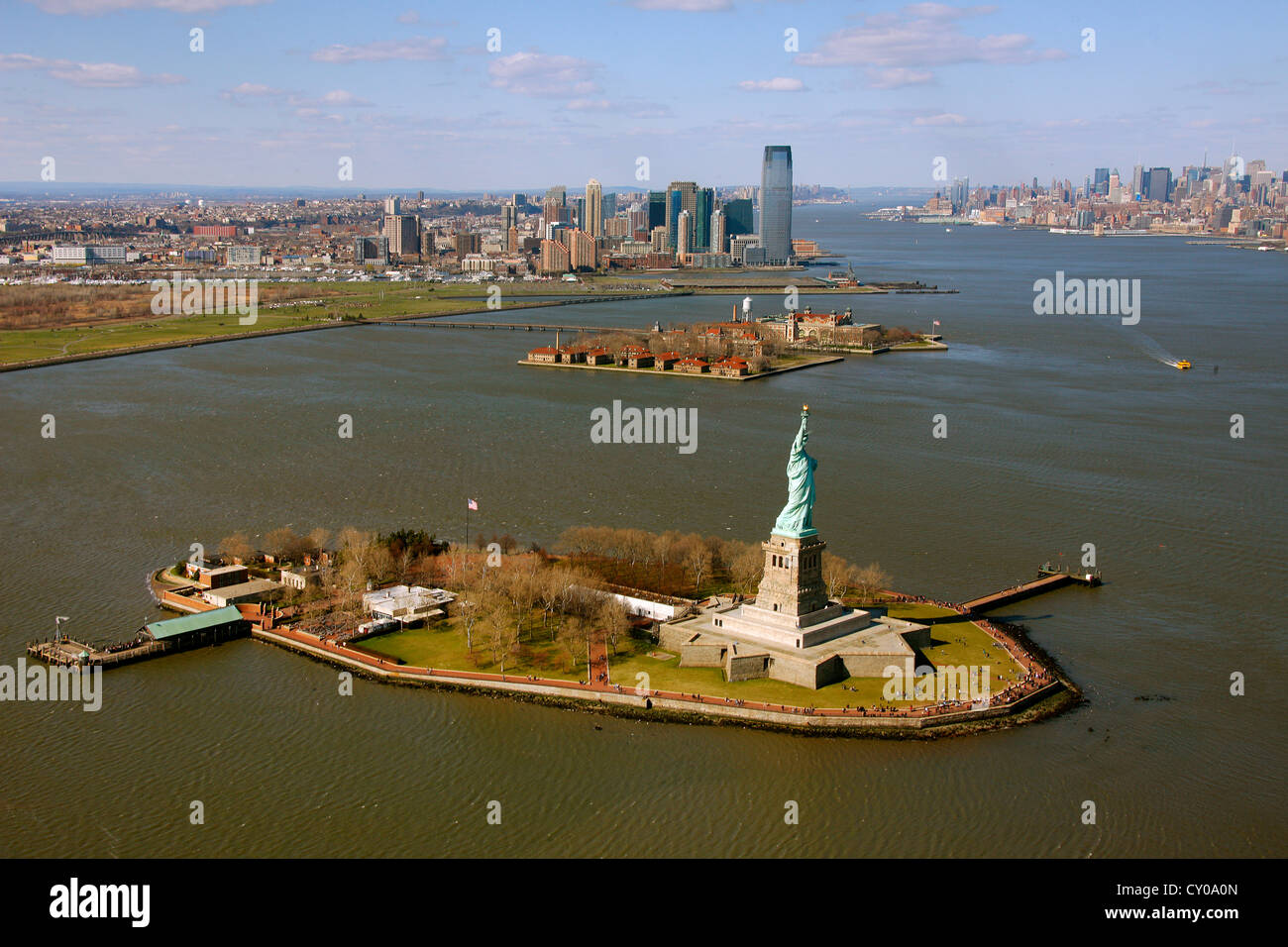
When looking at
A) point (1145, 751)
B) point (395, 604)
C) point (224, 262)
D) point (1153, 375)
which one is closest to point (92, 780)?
point (395, 604)

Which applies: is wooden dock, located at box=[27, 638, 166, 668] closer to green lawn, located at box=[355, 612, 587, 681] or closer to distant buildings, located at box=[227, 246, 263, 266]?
green lawn, located at box=[355, 612, 587, 681]

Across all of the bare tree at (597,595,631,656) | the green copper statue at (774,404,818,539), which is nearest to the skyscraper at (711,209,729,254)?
the bare tree at (597,595,631,656)


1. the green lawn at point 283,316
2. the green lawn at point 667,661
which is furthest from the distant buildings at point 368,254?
the green lawn at point 667,661

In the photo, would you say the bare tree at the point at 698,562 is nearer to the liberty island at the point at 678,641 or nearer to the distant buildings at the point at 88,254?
the liberty island at the point at 678,641

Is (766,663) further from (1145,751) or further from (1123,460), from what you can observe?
(1123,460)

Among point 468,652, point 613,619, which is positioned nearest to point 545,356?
point 613,619
